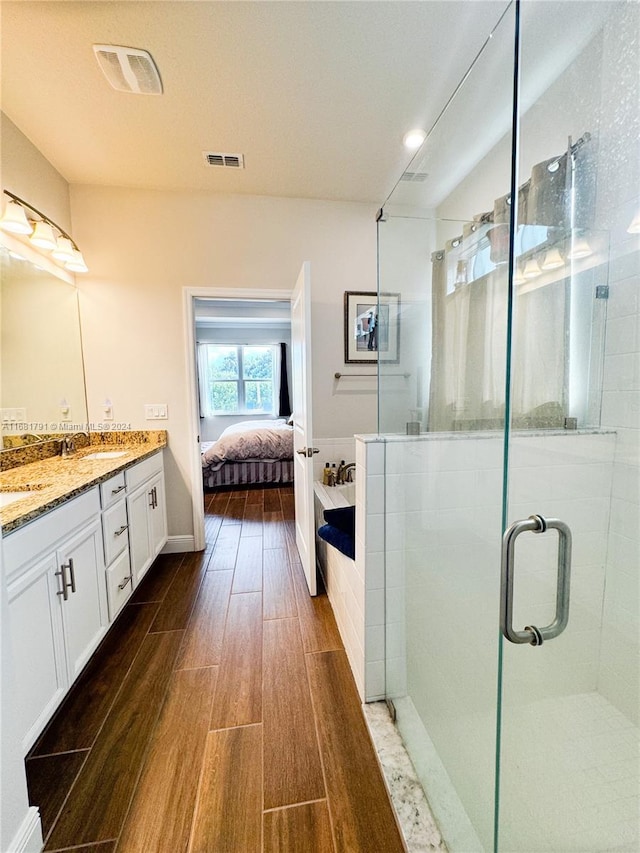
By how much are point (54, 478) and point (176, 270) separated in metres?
1.76

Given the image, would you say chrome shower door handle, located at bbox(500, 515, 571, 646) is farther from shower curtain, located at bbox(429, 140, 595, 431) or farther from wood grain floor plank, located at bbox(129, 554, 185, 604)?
wood grain floor plank, located at bbox(129, 554, 185, 604)

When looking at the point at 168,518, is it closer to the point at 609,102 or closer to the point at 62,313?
the point at 62,313

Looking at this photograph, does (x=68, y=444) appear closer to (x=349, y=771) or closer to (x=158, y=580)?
(x=158, y=580)

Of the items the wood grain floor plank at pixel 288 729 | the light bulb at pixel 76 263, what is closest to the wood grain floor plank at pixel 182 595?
the wood grain floor plank at pixel 288 729

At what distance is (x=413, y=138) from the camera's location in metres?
2.04

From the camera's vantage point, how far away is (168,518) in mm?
2768

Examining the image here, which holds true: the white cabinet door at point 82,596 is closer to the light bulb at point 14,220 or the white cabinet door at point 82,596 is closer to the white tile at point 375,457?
the white tile at point 375,457

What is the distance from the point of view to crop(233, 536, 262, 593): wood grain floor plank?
7.54 ft

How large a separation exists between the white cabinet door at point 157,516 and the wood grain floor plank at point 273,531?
0.83 meters

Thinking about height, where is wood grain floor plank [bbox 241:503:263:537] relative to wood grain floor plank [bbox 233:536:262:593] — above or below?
above

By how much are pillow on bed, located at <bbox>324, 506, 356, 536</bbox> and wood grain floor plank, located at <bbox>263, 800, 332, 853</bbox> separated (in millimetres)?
947

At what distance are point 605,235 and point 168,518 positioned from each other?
10.3ft

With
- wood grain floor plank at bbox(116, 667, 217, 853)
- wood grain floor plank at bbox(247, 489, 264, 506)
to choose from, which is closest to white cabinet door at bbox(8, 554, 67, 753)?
wood grain floor plank at bbox(116, 667, 217, 853)

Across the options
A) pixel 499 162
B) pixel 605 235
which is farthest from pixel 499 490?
pixel 499 162
